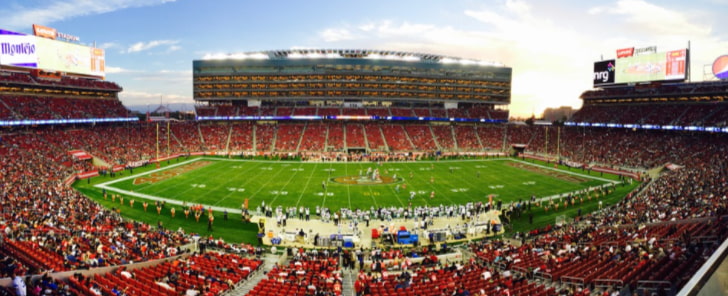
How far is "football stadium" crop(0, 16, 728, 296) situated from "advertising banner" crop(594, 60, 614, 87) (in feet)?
0.79

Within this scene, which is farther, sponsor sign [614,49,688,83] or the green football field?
sponsor sign [614,49,688,83]

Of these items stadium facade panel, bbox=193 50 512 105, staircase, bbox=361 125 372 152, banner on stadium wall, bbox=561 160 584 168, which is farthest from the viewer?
stadium facade panel, bbox=193 50 512 105

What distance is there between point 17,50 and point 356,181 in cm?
4923

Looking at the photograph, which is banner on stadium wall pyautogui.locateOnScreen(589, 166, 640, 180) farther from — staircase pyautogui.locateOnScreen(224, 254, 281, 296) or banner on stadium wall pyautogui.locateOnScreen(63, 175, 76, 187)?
banner on stadium wall pyautogui.locateOnScreen(63, 175, 76, 187)

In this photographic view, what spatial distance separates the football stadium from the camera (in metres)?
15.9

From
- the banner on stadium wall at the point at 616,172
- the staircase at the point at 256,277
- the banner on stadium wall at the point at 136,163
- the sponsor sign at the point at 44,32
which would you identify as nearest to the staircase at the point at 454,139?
the banner on stadium wall at the point at 616,172

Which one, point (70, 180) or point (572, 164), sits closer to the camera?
point (70, 180)

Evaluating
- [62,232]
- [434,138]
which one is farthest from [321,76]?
[62,232]

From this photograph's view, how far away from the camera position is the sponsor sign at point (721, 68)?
52.9 meters

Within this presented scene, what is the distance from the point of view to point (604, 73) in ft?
238

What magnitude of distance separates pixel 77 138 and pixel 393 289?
5415cm

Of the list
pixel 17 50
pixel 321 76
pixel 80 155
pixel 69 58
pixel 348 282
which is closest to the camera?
pixel 348 282

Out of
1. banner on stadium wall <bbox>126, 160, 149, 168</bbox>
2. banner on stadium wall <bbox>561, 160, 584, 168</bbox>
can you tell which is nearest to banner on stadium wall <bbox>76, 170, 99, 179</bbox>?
banner on stadium wall <bbox>126, 160, 149, 168</bbox>

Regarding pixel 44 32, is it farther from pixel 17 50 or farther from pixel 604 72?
pixel 604 72
